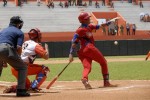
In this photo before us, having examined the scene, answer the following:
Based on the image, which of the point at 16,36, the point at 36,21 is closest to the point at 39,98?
the point at 16,36

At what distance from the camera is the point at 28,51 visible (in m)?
9.67

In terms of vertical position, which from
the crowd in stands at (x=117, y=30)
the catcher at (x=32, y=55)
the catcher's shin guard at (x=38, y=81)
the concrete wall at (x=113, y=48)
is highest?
the catcher at (x=32, y=55)

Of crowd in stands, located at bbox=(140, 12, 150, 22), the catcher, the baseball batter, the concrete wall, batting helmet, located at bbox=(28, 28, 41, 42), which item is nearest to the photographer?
the catcher

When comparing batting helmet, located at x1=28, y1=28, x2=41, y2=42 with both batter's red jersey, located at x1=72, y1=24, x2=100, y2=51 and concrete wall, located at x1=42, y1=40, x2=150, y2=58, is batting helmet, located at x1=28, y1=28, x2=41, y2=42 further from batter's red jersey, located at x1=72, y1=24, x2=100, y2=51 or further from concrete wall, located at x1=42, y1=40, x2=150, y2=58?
concrete wall, located at x1=42, y1=40, x2=150, y2=58

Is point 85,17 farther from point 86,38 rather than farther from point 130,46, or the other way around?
point 130,46

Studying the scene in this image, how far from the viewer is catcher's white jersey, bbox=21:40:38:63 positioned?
9604 mm

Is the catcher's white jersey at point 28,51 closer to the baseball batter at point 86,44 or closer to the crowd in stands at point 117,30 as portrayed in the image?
the baseball batter at point 86,44

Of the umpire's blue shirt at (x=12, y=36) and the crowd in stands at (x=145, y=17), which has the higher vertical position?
the umpire's blue shirt at (x=12, y=36)

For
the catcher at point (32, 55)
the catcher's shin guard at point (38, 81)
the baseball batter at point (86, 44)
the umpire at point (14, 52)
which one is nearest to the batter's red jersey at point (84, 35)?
the baseball batter at point (86, 44)

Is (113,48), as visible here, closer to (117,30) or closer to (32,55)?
(117,30)

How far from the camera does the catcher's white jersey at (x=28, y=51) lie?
960 cm

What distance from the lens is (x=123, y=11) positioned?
4953cm

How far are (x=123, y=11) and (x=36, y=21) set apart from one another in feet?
33.0

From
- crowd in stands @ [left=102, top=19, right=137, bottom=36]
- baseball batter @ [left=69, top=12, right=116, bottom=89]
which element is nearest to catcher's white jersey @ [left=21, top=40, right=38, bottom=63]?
baseball batter @ [left=69, top=12, right=116, bottom=89]
